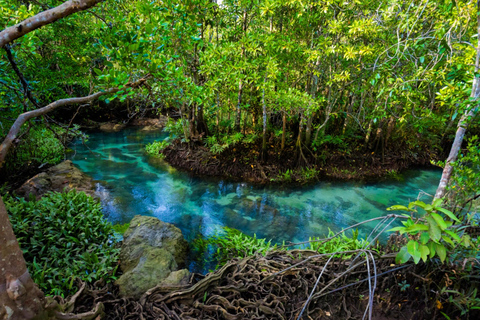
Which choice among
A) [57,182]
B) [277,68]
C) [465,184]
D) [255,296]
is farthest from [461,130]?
[57,182]

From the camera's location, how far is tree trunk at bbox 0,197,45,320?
66.0 inches

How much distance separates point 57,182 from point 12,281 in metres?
6.57

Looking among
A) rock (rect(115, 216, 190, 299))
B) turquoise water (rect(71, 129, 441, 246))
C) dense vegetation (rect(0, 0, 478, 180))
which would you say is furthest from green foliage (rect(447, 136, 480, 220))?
rock (rect(115, 216, 190, 299))

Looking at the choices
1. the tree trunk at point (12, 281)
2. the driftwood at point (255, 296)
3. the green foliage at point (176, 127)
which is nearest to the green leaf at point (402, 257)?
the driftwood at point (255, 296)

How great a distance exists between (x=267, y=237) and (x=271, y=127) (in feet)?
18.6

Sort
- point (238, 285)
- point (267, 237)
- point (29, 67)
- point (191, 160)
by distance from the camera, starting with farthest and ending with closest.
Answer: point (191, 160) < point (267, 237) < point (29, 67) < point (238, 285)

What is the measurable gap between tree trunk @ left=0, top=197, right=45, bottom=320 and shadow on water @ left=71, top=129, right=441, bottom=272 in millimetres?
4260

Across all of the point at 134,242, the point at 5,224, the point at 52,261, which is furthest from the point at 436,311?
the point at 52,261

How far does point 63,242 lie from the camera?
4.04m

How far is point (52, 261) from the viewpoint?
12.1 ft

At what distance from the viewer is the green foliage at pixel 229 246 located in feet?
16.2

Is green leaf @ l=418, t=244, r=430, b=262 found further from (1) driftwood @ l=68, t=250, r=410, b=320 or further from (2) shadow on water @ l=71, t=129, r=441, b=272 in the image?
(2) shadow on water @ l=71, t=129, r=441, b=272

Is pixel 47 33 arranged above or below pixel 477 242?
above

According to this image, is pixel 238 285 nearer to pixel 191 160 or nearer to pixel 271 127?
pixel 191 160
